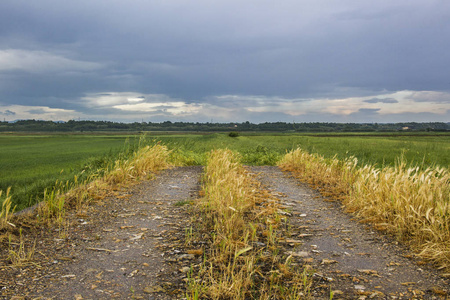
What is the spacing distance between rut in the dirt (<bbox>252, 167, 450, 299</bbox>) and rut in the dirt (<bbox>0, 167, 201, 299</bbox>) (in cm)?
168

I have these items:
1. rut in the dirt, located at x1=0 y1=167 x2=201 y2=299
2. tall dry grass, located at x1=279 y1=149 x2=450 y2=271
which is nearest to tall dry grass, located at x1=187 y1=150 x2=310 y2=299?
rut in the dirt, located at x1=0 y1=167 x2=201 y2=299

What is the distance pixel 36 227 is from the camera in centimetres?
528

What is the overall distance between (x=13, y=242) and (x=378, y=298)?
4942 millimetres

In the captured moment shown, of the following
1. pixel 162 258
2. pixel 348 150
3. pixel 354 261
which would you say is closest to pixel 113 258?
pixel 162 258

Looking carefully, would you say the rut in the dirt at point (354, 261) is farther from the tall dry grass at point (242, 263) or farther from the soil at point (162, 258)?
the tall dry grass at point (242, 263)

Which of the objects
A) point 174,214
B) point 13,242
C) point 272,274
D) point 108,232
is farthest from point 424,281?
point 13,242

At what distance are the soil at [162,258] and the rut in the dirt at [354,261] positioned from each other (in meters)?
0.01

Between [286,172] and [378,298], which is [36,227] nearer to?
[378,298]

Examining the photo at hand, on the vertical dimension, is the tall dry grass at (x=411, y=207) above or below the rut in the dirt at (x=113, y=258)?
above

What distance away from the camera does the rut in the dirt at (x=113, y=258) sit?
337 cm

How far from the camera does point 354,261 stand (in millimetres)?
4078

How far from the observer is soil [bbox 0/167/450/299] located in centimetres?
338

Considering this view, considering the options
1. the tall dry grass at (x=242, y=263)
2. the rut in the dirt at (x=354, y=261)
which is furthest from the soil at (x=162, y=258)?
the tall dry grass at (x=242, y=263)

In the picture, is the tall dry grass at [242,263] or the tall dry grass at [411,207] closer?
the tall dry grass at [242,263]
